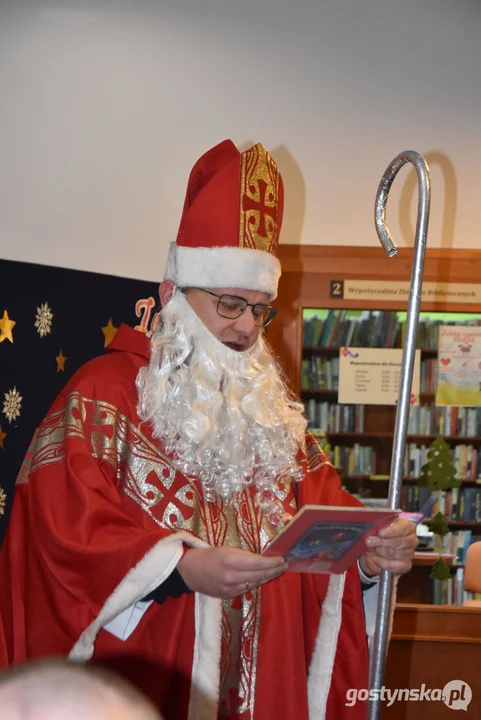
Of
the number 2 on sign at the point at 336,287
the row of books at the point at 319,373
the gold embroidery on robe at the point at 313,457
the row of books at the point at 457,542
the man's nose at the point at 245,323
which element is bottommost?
the row of books at the point at 457,542

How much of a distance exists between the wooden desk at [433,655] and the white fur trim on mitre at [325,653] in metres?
1.93

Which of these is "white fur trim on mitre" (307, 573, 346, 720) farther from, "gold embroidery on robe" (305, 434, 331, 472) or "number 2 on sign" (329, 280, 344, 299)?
"number 2 on sign" (329, 280, 344, 299)

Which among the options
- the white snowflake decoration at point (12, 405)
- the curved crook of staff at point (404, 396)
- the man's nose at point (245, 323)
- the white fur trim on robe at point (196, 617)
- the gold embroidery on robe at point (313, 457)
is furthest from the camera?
the white snowflake decoration at point (12, 405)

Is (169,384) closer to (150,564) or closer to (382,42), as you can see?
(150,564)

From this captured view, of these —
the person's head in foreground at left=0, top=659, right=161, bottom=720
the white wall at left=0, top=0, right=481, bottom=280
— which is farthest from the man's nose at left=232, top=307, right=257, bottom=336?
the white wall at left=0, top=0, right=481, bottom=280

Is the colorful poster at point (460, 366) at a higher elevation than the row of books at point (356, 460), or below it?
higher

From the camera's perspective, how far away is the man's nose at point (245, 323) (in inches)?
96.6

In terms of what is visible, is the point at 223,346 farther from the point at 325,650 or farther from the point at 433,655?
the point at 433,655

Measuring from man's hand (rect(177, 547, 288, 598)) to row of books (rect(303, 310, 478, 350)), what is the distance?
264 cm

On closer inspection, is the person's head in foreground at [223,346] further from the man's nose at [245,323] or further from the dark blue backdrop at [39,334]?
the dark blue backdrop at [39,334]

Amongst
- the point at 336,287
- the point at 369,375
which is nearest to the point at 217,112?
the point at 336,287

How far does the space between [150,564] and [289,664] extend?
Result: 1.67 feet

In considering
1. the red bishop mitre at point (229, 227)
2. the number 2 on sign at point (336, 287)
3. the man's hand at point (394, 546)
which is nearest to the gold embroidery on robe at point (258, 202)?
the red bishop mitre at point (229, 227)

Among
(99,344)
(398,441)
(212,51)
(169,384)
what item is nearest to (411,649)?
(99,344)
